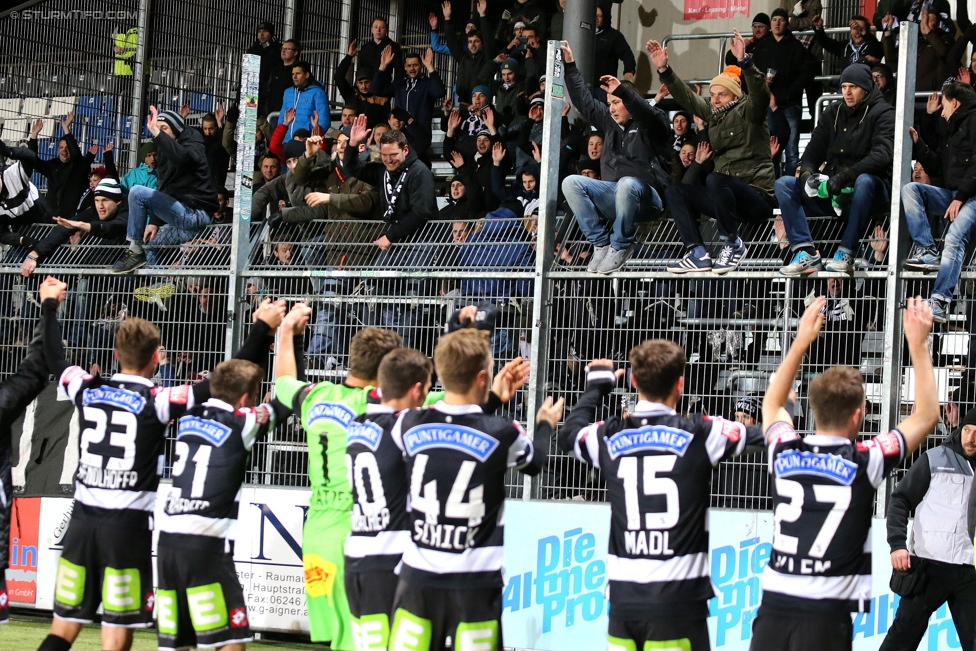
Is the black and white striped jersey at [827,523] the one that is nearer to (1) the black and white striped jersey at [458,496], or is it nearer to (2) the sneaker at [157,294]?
(1) the black and white striped jersey at [458,496]

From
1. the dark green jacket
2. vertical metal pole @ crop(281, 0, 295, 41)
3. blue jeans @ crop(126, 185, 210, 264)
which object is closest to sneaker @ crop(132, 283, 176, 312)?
blue jeans @ crop(126, 185, 210, 264)

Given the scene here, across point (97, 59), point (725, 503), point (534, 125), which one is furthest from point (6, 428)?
point (97, 59)

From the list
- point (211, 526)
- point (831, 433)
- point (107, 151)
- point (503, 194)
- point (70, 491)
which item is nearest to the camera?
point (831, 433)

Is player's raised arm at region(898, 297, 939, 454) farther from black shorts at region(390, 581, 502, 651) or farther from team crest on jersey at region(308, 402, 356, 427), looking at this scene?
team crest on jersey at region(308, 402, 356, 427)

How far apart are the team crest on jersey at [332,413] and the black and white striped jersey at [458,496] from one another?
96cm

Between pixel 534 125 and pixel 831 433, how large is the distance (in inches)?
301

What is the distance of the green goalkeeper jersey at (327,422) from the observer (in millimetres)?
7246

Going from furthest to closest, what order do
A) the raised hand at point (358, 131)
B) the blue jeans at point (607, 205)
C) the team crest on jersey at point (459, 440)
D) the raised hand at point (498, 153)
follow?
the raised hand at point (498, 153) < the raised hand at point (358, 131) < the blue jeans at point (607, 205) < the team crest on jersey at point (459, 440)

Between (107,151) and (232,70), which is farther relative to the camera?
(232,70)

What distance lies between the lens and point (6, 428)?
8.48m

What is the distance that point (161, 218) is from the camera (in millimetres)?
11992

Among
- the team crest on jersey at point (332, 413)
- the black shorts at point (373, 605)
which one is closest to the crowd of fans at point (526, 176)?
the team crest on jersey at point (332, 413)

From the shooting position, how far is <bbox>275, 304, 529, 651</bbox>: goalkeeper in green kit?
285 inches

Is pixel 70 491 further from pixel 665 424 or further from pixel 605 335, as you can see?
pixel 665 424
